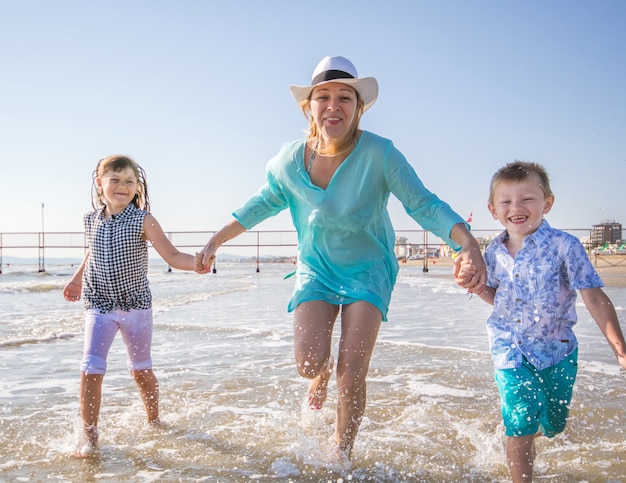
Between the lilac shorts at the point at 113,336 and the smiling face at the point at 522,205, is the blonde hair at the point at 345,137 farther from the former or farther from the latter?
the lilac shorts at the point at 113,336

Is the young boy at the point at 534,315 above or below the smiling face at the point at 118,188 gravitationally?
below

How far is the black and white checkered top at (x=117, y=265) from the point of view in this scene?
3740 millimetres

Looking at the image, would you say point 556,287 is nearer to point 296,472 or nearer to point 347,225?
point 347,225

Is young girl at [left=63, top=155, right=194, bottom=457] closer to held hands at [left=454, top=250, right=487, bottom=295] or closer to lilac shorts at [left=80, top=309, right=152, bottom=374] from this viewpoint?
lilac shorts at [left=80, top=309, right=152, bottom=374]

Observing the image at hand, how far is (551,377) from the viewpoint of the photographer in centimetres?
275

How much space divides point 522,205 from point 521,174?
0.15 m

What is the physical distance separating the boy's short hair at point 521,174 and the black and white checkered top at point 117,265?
82.9 inches

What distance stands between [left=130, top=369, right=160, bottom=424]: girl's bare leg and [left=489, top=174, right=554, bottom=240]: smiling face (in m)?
2.32

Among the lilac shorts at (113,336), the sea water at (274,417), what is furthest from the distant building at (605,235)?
the lilac shorts at (113,336)

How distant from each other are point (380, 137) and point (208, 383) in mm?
2767

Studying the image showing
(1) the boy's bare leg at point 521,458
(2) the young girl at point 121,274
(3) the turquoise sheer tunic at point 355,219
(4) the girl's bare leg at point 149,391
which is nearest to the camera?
(1) the boy's bare leg at point 521,458

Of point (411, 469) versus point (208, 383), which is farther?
point (208, 383)

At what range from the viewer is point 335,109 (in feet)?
11.0

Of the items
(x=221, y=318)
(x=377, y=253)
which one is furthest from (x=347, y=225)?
(x=221, y=318)
